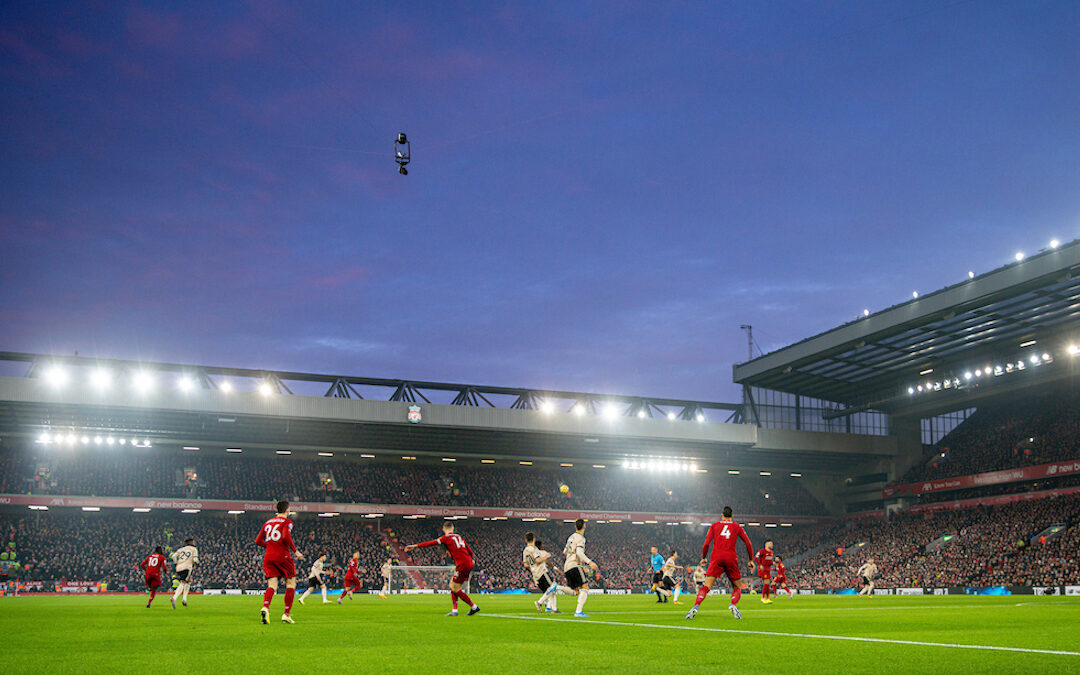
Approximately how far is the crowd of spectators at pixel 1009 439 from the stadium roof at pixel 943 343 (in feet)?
9.09

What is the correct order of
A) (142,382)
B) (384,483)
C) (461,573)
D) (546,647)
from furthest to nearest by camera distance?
(384,483) < (142,382) < (461,573) < (546,647)

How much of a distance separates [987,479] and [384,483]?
42952 mm

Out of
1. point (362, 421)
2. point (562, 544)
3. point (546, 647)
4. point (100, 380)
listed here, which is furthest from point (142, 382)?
point (546, 647)

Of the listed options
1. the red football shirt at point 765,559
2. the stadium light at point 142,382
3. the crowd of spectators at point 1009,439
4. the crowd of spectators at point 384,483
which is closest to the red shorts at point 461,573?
the red football shirt at point 765,559

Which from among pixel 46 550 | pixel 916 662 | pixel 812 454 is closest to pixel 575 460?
pixel 812 454

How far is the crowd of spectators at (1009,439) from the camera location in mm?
55094

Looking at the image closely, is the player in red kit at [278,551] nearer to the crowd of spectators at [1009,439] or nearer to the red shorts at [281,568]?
the red shorts at [281,568]

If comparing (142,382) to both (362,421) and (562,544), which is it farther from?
(562,544)

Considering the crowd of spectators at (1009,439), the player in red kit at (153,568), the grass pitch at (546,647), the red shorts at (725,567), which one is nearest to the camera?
the grass pitch at (546,647)

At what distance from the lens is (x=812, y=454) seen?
67812 mm

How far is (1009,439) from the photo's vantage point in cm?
5891

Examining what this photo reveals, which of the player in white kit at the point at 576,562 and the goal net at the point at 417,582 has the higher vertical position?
the player in white kit at the point at 576,562

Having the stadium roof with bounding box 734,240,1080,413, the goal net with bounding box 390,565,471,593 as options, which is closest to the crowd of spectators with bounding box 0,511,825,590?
the goal net with bounding box 390,565,471,593

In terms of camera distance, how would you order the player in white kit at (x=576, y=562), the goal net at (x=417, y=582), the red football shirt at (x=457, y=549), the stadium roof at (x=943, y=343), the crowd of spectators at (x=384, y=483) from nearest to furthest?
1. the player in white kit at (x=576, y=562)
2. the red football shirt at (x=457, y=549)
3. the stadium roof at (x=943, y=343)
4. the goal net at (x=417, y=582)
5. the crowd of spectators at (x=384, y=483)
